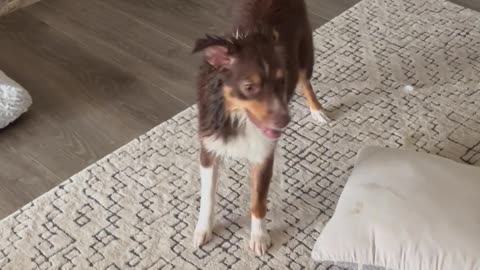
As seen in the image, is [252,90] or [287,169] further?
[287,169]

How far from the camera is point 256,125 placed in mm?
1694

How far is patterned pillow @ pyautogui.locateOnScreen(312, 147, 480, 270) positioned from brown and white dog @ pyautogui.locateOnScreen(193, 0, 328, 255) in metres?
0.27

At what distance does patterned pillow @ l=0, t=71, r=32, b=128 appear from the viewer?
8.02ft

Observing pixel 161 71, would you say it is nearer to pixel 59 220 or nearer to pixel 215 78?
pixel 59 220

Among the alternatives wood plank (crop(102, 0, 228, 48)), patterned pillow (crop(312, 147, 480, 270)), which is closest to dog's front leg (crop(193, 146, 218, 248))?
patterned pillow (crop(312, 147, 480, 270))

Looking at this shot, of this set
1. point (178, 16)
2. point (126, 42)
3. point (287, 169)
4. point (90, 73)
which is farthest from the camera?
point (178, 16)

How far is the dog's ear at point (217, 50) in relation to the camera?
1540mm

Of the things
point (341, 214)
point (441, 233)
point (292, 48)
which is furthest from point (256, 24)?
point (441, 233)

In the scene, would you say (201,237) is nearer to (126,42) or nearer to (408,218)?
(408,218)

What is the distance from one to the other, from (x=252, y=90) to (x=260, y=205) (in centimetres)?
51

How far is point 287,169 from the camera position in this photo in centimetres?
231

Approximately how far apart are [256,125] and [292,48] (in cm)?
41

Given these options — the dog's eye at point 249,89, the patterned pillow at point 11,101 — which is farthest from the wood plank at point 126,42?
the dog's eye at point 249,89

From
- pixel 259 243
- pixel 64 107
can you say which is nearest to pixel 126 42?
pixel 64 107
